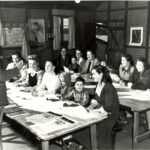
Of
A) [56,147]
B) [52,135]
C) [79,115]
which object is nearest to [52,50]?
[56,147]

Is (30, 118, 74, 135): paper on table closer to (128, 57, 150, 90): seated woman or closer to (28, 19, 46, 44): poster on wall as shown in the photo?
(128, 57, 150, 90): seated woman

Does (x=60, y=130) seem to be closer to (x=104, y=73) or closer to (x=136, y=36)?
(x=104, y=73)

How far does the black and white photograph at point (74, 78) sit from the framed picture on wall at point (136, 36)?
35 mm

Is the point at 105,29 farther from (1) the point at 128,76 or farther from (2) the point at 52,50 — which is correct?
(1) the point at 128,76

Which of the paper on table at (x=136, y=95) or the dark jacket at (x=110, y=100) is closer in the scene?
the dark jacket at (x=110, y=100)

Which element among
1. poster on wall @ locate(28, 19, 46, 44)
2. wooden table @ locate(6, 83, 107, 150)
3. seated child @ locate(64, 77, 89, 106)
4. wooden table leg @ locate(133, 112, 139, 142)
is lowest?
wooden table leg @ locate(133, 112, 139, 142)

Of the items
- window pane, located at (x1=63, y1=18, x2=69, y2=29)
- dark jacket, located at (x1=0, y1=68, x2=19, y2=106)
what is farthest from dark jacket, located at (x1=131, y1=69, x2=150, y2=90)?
window pane, located at (x1=63, y1=18, x2=69, y2=29)

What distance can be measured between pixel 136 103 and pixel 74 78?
2.02 m

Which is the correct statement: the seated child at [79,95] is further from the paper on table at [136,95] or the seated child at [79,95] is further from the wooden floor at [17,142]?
the wooden floor at [17,142]

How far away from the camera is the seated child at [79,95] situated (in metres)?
3.42

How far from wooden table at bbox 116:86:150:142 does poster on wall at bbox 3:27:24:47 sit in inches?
187

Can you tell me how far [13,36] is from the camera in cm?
766

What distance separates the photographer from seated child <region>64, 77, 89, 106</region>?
342cm

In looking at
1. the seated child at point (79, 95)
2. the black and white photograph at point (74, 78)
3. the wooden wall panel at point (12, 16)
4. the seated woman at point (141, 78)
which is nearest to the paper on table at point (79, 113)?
the black and white photograph at point (74, 78)
